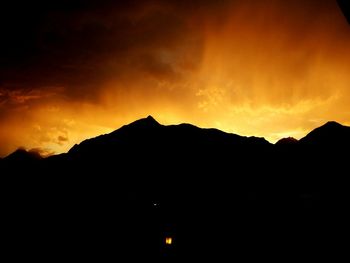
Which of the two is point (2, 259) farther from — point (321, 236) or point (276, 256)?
point (321, 236)

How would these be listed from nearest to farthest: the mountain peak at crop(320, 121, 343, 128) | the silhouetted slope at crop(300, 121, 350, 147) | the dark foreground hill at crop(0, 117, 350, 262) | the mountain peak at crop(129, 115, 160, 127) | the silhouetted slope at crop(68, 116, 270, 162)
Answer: the dark foreground hill at crop(0, 117, 350, 262)
the silhouetted slope at crop(300, 121, 350, 147)
the mountain peak at crop(320, 121, 343, 128)
the silhouetted slope at crop(68, 116, 270, 162)
the mountain peak at crop(129, 115, 160, 127)

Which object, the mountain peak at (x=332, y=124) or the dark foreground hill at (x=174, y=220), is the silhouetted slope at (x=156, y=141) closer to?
the dark foreground hill at (x=174, y=220)

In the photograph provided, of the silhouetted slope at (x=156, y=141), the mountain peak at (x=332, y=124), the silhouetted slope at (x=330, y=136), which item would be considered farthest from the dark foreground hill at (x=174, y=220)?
the mountain peak at (x=332, y=124)

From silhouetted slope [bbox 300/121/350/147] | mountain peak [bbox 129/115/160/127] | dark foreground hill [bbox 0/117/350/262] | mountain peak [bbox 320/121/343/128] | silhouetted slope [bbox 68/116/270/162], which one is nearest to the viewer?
dark foreground hill [bbox 0/117/350/262]

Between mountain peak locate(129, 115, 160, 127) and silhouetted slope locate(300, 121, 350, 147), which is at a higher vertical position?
mountain peak locate(129, 115, 160, 127)

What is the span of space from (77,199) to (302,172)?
37359 millimetres

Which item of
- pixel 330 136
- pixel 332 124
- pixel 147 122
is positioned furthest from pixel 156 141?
pixel 332 124

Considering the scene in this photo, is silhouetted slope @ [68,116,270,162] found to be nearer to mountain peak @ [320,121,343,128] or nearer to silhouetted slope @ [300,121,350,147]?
silhouetted slope @ [300,121,350,147]

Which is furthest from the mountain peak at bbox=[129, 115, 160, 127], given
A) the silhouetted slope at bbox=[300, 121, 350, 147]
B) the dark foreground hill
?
the silhouetted slope at bbox=[300, 121, 350, 147]

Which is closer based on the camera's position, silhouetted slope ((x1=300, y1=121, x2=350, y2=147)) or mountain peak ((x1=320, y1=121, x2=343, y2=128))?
silhouetted slope ((x1=300, y1=121, x2=350, y2=147))

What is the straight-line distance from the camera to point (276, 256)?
41.7ft

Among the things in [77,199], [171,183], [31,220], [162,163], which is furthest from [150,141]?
[31,220]

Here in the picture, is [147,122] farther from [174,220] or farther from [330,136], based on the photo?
[174,220]

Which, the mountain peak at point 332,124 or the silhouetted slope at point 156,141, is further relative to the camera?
the silhouetted slope at point 156,141
